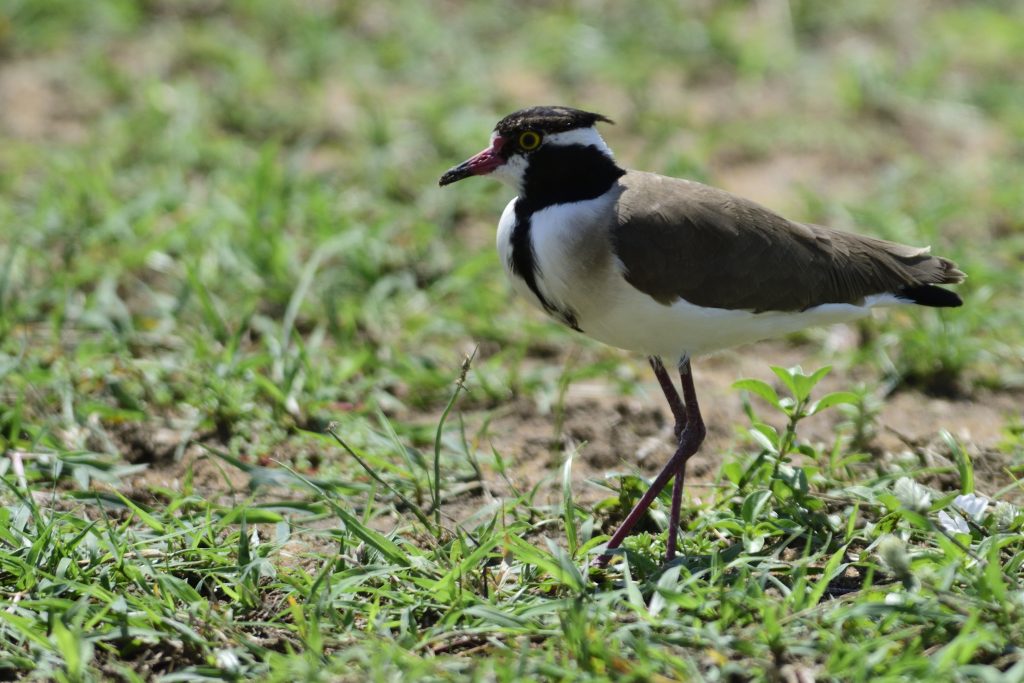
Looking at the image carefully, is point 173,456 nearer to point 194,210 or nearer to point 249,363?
point 249,363

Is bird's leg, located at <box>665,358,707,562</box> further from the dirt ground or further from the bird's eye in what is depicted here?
the bird's eye

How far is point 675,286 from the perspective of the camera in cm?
421

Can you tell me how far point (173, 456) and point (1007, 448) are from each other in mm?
3152

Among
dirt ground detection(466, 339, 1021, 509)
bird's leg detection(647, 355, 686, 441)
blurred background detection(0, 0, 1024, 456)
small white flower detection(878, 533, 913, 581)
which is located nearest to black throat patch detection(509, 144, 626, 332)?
bird's leg detection(647, 355, 686, 441)

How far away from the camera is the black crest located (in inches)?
174

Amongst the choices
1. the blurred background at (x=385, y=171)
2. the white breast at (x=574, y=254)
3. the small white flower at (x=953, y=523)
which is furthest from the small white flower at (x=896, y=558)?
the blurred background at (x=385, y=171)

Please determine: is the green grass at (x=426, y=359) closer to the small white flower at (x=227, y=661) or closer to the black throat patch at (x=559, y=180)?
the small white flower at (x=227, y=661)

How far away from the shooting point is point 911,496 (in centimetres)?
376

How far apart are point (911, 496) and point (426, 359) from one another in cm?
247

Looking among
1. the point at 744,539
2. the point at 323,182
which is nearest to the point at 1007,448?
the point at 744,539

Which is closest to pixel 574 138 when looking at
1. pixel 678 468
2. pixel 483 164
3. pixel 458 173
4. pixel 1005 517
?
pixel 483 164

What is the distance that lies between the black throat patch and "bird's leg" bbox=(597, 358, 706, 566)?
462mm

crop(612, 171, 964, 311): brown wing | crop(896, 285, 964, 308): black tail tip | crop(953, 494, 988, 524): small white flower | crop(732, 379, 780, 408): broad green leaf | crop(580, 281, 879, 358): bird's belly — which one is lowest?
crop(953, 494, 988, 524): small white flower

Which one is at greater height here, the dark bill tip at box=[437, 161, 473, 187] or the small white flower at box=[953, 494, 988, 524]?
the dark bill tip at box=[437, 161, 473, 187]
